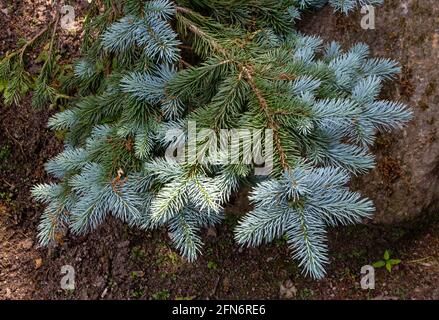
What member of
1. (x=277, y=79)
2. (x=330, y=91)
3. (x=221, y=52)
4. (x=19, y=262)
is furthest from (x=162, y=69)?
(x=19, y=262)

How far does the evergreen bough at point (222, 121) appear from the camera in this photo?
1.78 m

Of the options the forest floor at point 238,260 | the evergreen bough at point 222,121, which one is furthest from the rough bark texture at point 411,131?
the evergreen bough at point 222,121

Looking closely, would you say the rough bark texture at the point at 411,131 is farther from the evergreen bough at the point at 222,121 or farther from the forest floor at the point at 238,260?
the evergreen bough at the point at 222,121

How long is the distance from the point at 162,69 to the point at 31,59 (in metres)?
2.00

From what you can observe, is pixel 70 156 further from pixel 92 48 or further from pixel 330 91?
pixel 330 91

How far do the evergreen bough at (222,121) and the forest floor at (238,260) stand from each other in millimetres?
364

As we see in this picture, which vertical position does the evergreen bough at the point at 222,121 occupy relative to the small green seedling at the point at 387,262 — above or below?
above

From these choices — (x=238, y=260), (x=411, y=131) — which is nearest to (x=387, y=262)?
(x=411, y=131)

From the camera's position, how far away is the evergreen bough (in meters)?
1.78

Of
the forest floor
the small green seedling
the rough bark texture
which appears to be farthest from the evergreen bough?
the small green seedling

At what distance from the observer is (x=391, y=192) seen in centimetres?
260

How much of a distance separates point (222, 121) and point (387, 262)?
58.7 inches

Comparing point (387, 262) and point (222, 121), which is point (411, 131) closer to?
point (387, 262)

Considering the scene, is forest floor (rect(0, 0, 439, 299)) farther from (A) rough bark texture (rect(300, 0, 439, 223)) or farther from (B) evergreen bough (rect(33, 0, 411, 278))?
(B) evergreen bough (rect(33, 0, 411, 278))
